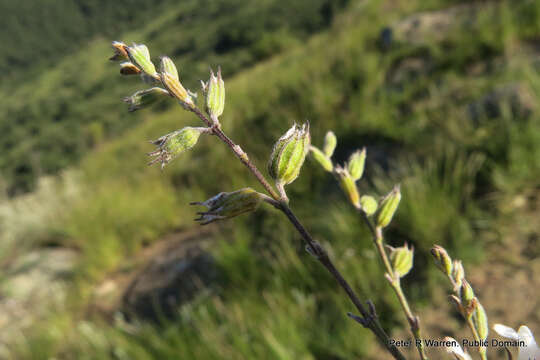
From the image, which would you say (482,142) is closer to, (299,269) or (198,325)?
(299,269)

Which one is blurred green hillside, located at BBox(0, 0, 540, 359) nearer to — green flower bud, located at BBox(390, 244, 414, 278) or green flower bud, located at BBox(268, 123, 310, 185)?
green flower bud, located at BBox(390, 244, 414, 278)

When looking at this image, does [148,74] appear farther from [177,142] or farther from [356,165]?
[356,165]

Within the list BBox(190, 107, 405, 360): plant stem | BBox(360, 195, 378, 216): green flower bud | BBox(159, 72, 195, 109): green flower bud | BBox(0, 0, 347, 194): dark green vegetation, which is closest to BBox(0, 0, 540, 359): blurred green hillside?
BBox(360, 195, 378, 216): green flower bud

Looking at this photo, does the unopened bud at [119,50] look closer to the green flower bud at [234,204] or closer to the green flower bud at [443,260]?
the green flower bud at [234,204]

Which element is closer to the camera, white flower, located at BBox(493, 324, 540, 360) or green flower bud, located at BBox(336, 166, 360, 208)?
white flower, located at BBox(493, 324, 540, 360)

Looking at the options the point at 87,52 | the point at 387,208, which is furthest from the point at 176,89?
the point at 87,52

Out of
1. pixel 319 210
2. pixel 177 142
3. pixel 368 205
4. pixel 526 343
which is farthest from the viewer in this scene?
pixel 319 210
